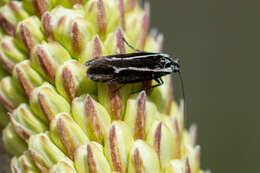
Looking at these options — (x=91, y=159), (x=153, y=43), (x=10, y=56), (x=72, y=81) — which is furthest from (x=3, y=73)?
(x=153, y=43)

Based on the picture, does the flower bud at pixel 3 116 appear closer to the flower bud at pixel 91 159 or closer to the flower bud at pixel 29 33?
the flower bud at pixel 29 33

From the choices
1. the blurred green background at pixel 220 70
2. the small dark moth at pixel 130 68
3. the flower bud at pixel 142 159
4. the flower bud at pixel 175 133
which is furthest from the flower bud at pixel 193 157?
the blurred green background at pixel 220 70

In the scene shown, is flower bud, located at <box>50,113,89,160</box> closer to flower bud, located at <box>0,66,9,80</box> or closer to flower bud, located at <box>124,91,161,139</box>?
flower bud, located at <box>124,91,161,139</box>

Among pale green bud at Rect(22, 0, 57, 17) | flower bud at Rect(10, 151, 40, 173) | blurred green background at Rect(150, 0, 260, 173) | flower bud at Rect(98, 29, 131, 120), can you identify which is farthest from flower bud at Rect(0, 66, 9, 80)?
blurred green background at Rect(150, 0, 260, 173)

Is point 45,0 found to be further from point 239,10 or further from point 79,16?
point 239,10

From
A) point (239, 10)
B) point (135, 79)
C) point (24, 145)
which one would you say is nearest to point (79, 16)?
point (135, 79)
